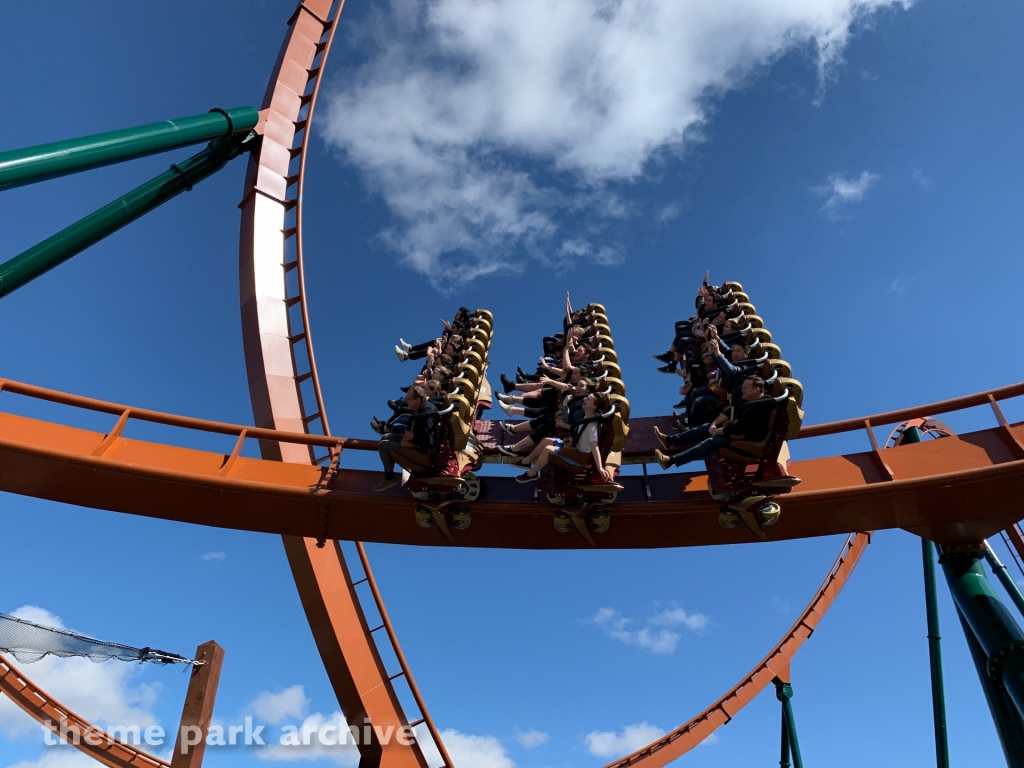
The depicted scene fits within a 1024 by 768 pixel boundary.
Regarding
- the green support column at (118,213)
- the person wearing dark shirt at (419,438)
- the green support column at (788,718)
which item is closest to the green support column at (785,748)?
the green support column at (788,718)

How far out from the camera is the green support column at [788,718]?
989 cm

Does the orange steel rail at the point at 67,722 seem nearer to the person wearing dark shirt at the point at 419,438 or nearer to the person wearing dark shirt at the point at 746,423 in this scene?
the person wearing dark shirt at the point at 419,438

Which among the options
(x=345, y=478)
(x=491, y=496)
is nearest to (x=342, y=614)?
(x=345, y=478)

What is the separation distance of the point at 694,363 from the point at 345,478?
10.5 feet

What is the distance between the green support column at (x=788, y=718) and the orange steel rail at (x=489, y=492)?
5957 mm

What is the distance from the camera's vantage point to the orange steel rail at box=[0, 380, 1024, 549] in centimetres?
500

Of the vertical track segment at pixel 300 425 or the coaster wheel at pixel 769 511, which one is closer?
the coaster wheel at pixel 769 511

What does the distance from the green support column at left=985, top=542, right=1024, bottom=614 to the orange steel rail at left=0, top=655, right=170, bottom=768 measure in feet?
32.7

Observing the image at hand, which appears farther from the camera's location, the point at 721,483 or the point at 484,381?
the point at 484,381

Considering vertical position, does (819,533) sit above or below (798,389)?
below

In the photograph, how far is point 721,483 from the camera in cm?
493

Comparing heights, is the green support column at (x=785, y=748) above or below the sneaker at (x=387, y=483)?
below

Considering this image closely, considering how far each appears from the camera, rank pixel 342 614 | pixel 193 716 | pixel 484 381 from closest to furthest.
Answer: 1. pixel 193 716
2. pixel 484 381
3. pixel 342 614

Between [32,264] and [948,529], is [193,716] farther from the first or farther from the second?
[948,529]
